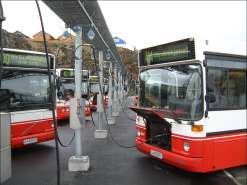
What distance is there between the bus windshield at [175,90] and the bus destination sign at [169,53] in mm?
182

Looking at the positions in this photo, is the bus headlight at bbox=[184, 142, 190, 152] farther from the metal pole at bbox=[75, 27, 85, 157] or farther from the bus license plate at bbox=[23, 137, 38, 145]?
the bus license plate at bbox=[23, 137, 38, 145]

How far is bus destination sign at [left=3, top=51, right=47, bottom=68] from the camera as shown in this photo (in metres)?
9.61

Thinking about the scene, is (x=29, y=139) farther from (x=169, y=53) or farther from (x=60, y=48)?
(x=169, y=53)

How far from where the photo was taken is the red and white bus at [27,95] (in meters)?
9.68

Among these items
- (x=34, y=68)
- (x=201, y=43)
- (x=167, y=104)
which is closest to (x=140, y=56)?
(x=167, y=104)

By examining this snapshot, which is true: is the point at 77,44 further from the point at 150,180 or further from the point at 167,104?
the point at 150,180

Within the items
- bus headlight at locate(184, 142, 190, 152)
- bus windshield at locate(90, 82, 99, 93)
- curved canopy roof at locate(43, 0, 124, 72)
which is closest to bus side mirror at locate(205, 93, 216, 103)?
bus headlight at locate(184, 142, 190, 152)

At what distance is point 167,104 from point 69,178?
104 inches

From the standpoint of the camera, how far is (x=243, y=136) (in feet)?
26.8

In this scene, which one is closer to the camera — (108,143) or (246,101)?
(246,101)

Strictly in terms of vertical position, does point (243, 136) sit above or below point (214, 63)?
below

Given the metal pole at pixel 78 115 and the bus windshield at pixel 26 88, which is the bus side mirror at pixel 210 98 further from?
the bus windshield at pixel 26 88

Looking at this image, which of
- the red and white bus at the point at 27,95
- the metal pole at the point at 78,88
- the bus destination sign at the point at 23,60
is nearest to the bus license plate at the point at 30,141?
the red and white bus at the point at 27,95

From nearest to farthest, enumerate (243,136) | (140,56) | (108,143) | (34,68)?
(243,136)
(140,56)
(34,68)
(108,143)
